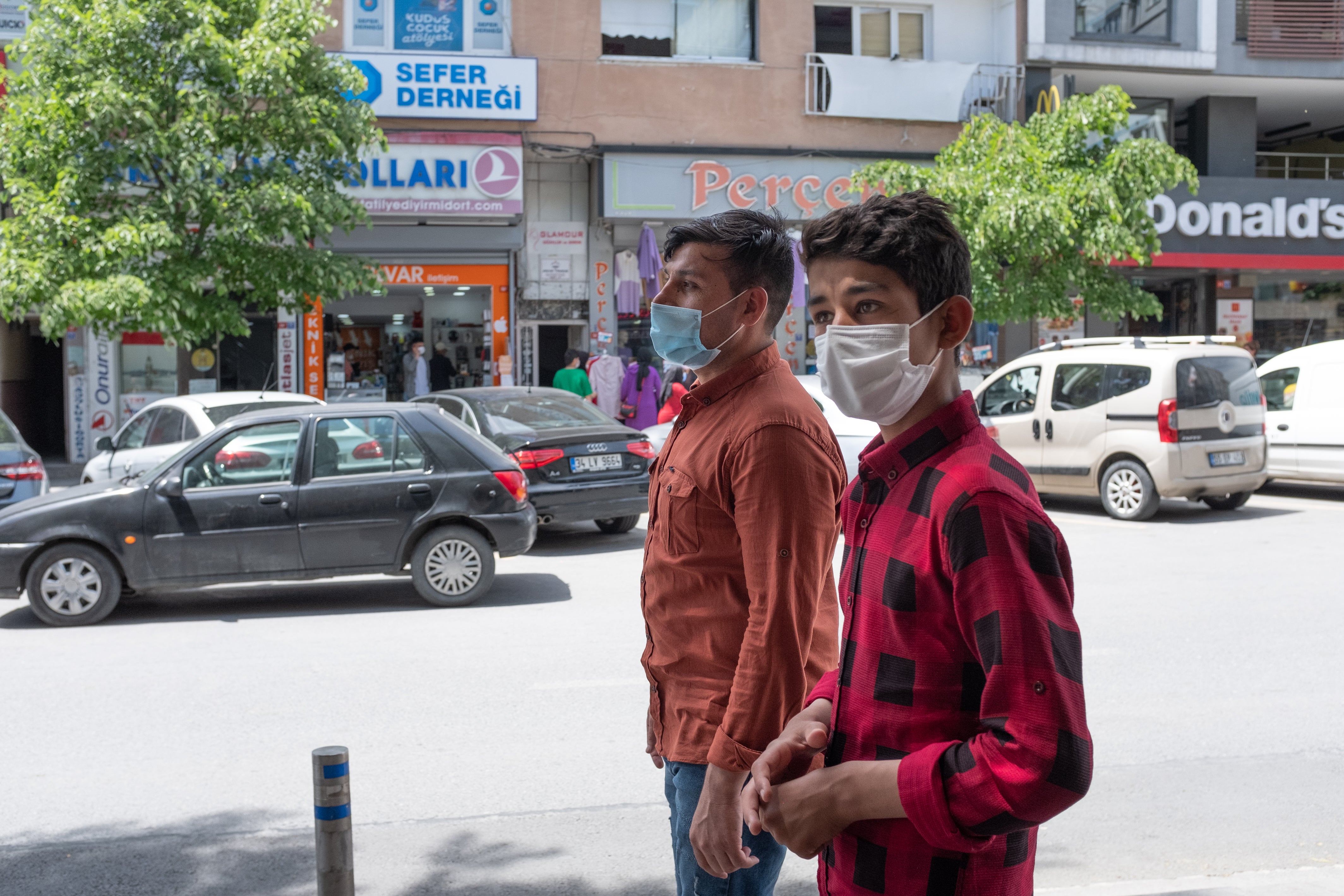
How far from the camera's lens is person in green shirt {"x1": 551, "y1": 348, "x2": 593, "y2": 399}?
17.1 meters

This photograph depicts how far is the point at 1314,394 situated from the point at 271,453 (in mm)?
11618

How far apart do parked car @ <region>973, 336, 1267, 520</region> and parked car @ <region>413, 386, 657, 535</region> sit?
393 centimetres

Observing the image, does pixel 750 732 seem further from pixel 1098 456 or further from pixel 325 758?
pixel 1098 456

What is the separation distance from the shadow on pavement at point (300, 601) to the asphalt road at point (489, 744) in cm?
4

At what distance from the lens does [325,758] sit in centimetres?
286

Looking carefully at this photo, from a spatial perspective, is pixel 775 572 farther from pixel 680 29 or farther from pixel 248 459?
pixel 680 29

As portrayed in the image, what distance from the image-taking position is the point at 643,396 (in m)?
18.0

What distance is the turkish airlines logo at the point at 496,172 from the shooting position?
61.5 feet

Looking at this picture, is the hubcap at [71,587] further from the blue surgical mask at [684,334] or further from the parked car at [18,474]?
the blue surgical mask at [684,334]

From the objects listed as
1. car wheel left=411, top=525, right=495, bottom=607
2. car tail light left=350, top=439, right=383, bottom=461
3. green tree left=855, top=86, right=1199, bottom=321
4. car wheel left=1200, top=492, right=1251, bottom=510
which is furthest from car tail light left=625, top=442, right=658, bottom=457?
green tree left=855, top=86, right=1199, bottom=321

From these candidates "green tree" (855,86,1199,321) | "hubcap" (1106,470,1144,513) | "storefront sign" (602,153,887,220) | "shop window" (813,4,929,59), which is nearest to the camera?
"hubcap" (1106,470,1144,513)

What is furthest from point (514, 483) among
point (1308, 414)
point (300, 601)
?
point (1308, 414)

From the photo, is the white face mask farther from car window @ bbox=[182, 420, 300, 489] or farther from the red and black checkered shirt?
car window @ bbox=[182, 420, 300, 489]

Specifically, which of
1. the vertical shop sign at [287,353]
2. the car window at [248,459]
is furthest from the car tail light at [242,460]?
the vertical shop sign at [287,353]
